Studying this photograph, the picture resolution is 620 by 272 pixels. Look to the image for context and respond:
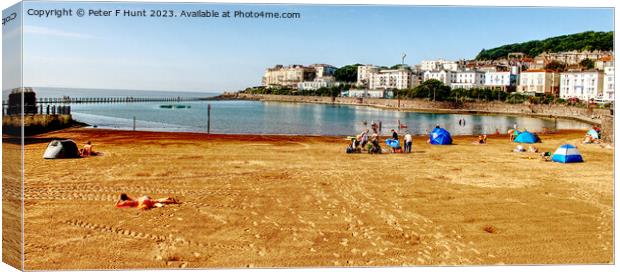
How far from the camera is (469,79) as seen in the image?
216ft

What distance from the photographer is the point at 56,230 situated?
617cm

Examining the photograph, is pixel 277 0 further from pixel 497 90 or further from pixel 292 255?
pixel 497 90

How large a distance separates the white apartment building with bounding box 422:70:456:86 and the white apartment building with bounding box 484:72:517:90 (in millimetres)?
4144

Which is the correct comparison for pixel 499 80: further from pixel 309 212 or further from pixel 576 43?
pixel 309 212

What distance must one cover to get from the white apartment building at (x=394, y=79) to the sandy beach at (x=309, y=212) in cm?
5235

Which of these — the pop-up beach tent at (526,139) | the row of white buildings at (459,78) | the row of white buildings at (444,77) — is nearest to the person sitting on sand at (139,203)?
the pop-up beach tent at (526,139)

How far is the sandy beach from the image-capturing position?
5.73 metres

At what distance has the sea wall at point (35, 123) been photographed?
528 centimetres

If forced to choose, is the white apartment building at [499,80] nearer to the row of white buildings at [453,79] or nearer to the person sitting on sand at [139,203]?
the row of white buildings at [453,79]

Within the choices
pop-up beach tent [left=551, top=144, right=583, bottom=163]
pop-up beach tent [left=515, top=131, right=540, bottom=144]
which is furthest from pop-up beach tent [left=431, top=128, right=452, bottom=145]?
pop-up beach tent [left=551, top=144, right=583, bottom=163]

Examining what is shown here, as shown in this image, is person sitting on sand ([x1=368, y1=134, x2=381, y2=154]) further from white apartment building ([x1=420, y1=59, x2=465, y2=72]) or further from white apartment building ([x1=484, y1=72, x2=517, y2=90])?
white apartment building ([x1=420, y1=59, x2=465, y2=72])

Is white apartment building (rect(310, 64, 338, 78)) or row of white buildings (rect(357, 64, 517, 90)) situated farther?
row of white buildings (rect(357, 64, 517, 90))

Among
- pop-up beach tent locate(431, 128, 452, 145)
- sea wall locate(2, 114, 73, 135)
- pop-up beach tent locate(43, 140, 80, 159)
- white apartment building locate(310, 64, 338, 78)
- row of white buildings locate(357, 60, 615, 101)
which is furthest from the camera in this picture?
row of white buildings locate(357, 60, 615, 101)

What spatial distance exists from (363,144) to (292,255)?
7.99 meters
